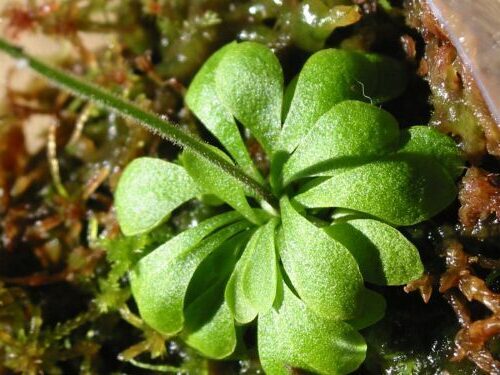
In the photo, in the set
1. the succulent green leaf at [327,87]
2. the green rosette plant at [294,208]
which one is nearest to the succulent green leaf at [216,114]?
the green rosette plant at [294,208]

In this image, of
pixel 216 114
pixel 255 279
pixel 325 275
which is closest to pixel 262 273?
pixel 255 279

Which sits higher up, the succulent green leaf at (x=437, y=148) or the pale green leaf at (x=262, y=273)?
the succulent green leaf at (x=437, y=148)

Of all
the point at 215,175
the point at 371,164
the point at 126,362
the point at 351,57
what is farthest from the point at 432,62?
the point at 126,362

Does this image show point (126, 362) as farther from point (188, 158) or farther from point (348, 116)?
point (348, 116)

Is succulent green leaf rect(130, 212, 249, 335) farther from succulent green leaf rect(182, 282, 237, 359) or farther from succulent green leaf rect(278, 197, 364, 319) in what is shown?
succulent green leaf rect(278, 197, 364, 319)

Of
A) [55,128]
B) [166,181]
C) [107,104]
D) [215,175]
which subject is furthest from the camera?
[55,128]

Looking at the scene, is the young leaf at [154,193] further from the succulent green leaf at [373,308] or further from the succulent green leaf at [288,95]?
the succulent green leaf at [373,308]
